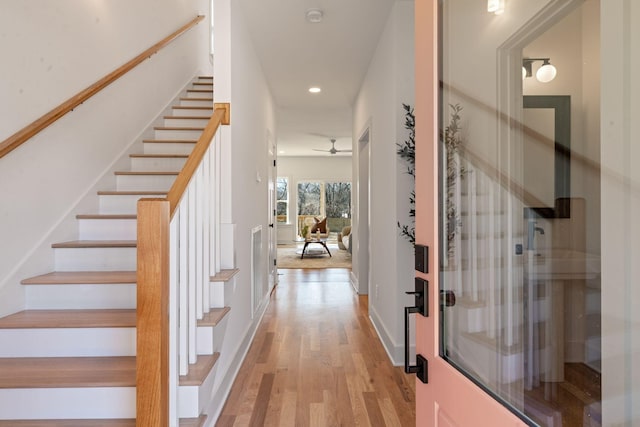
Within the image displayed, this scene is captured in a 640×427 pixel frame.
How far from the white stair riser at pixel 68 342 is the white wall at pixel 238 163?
57 cm

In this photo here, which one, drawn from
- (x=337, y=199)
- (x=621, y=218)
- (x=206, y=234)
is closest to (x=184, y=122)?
(x=206, y=234)

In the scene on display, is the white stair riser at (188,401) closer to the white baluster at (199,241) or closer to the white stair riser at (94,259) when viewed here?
the white baluster at (199,241)

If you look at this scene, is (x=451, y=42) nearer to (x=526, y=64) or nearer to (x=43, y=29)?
(x=526, y=64)

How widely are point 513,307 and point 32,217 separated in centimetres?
239

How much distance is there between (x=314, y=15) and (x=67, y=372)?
9.42ft

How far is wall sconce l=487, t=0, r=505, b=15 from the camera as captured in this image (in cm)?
86

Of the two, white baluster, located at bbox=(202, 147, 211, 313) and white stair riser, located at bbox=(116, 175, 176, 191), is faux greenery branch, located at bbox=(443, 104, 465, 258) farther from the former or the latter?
white stair riser, located at bbox=(116, 175, 176, 191)

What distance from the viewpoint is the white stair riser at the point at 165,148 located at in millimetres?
3262

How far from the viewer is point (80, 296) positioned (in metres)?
1.93

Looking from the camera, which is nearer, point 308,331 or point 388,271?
point 388,271

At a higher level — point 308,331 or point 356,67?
point 356,67

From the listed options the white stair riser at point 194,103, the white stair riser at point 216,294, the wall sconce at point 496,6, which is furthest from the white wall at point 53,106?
the wall sconce at point 496,6

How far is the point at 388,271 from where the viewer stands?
3021 mm

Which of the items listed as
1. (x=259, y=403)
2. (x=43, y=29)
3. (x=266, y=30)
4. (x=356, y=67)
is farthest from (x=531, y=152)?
(x=356, y=67)
